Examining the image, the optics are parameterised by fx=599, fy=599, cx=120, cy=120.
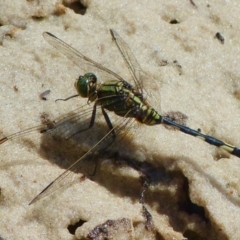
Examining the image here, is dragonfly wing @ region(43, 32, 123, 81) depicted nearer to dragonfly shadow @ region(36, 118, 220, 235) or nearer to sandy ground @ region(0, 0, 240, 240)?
sandy ground @ region(0, 0, 240, 240)

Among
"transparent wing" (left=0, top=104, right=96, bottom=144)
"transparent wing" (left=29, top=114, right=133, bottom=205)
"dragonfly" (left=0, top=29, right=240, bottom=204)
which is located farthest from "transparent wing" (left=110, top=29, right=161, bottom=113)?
"transparent wing" (left=0, top=104, right=96, bottom=144)

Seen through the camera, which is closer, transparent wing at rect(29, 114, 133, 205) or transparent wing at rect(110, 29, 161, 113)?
transparent wing at rect(29, 114, 133, 205)

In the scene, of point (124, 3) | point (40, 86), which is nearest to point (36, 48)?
point (40, 86)

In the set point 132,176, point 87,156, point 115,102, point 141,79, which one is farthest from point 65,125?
point 141,79

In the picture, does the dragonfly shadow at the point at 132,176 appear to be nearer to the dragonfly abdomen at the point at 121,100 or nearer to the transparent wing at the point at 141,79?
the dragonfly abdomen at the point at 121,100

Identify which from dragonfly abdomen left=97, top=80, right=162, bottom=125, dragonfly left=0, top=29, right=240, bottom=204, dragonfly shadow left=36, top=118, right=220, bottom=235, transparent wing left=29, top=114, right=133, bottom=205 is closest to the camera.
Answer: transparent wing left=29, top=114, right=133, bottom=205

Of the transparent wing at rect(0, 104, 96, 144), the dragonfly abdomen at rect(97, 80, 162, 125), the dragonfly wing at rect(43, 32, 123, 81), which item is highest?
the dragonfly wing at rect(43, 32, 123, 81)

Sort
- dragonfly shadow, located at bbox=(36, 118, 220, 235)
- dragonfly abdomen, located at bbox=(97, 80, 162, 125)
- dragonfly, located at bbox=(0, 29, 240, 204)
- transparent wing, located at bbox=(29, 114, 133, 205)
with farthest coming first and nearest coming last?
dragonfly abdomen, located at bbox=(97, 80, 162, 125)
dragonfly, located at bbox=(0, 29, 240, 204)
dragonfly shadow, located at bbox=(36, 118, 220, 235)
transparent wing, located at bbox=(29, 114, 133, 205)
